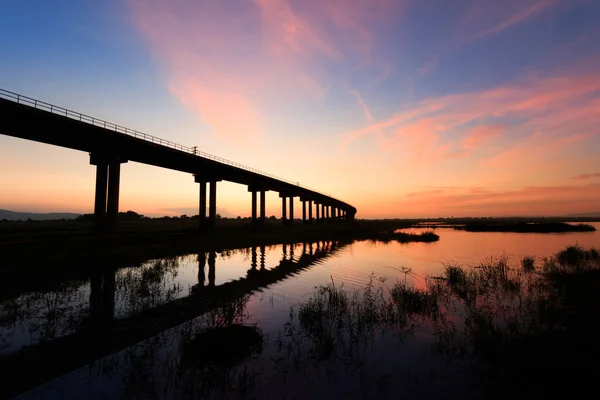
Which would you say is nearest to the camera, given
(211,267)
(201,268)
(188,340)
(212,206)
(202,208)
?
(188,340)

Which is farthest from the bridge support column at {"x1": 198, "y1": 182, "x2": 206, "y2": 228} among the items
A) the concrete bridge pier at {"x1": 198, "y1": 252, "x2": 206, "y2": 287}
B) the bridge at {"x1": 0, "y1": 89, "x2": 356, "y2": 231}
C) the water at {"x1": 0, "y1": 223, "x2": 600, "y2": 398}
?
the water at {"x1": 0, "y1": 223, "x2": 600, "y2": 398}

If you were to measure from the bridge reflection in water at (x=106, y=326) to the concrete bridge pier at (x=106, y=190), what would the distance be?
20.0m

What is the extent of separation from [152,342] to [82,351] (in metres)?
1.69

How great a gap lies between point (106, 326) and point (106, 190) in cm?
3189

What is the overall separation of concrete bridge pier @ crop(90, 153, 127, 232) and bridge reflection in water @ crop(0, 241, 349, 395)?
19969mm

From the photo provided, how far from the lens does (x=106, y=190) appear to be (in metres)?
35.3

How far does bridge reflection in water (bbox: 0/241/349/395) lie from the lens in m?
6.71

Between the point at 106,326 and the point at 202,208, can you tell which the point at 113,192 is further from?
the point at 106,326

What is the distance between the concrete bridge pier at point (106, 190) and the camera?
34375 mm

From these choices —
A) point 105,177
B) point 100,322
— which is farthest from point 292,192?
point 100,322

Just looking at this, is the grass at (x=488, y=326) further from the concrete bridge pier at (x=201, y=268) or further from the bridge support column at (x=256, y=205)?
the bridge support column at (x=256, y=205)

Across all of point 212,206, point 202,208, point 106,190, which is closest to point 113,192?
point 106,190

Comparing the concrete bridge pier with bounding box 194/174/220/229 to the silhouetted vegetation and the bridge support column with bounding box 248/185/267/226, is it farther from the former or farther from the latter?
the silhouetted vegetation

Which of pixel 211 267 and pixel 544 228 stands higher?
pixel 544 228
